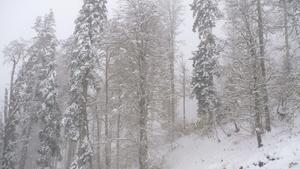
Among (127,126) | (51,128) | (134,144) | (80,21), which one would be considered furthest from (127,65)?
(51,128)

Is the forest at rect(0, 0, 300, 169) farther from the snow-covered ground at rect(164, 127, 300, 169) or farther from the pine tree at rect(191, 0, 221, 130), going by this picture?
the snow-covered ground at rect(164, 127, 300, 169)

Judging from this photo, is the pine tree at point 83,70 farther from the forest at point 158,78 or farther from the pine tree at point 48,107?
the pine tree at point 48,107

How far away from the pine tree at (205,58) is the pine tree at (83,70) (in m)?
8.20

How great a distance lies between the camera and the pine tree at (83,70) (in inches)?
557

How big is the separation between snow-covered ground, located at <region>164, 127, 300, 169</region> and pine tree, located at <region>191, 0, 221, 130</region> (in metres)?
2.52

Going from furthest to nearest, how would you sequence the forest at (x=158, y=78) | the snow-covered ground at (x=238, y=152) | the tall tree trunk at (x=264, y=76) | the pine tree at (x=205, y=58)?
1. the pine tree at (x=205, y=58)
2. the forest at (x=158, y=78)
3. the tall tree trunk at (x=264, y=76)
4. the snow-covered ground at (x=238, y=152)

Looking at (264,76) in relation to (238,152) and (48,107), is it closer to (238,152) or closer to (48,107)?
(238,152)

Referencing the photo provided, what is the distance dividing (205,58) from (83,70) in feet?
31.5

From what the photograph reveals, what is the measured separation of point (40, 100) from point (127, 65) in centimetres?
1231

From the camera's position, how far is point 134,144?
1095cm

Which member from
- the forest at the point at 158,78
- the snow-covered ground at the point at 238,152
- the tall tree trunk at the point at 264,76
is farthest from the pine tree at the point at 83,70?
the tall tree trunk at the point at 264,76

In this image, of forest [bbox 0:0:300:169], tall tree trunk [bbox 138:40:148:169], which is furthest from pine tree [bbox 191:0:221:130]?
tall tree trunk [bbox 138:40:148:169]

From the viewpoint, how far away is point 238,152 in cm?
1044

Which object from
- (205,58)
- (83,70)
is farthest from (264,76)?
(83,70)
